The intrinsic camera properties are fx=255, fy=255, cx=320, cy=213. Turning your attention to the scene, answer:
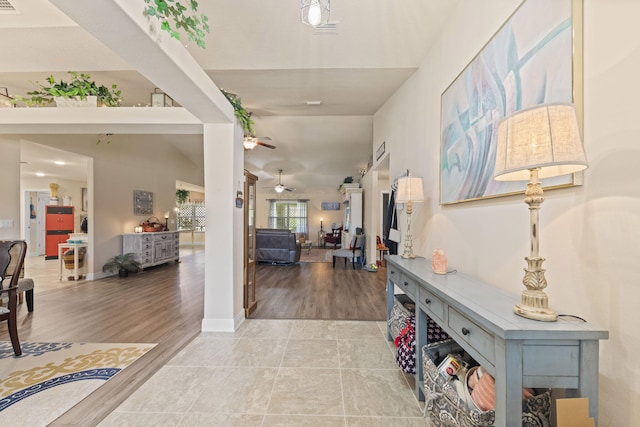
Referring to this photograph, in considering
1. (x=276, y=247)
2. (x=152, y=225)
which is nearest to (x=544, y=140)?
(x=276, y=247)

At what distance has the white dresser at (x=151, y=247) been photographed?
218 inches

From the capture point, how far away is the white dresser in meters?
5.55

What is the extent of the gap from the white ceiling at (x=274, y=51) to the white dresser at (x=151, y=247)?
3029mm

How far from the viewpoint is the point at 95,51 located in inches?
108

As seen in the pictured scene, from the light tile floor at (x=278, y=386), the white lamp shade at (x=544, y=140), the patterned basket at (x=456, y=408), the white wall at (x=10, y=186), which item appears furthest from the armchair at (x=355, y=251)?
the white wall at (x=10, y=186)

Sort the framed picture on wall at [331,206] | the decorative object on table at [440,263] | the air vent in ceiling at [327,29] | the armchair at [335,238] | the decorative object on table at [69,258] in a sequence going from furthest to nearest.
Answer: the framed picture on wall at [331,206], the armchair at [335,238], the decorative object on table at [69,258], the air vent in ceiling at [327,29], the decorative object on table at [440,263]

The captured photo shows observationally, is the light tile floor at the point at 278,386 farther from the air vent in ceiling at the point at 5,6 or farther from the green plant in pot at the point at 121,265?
the green plant in pot at the point at 121,265

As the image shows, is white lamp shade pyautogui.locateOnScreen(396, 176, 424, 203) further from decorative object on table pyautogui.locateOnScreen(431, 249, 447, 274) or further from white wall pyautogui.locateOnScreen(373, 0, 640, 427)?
white wall pyautogui.locateOnScreen(373, 0, 640, 427)

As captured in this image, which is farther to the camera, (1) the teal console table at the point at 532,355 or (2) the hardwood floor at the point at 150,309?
(2) the hardwood floor at the point at 150,309

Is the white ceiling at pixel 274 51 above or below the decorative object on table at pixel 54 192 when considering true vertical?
above

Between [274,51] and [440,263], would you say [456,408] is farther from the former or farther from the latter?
[274,51]

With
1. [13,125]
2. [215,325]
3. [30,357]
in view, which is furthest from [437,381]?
[13,125]

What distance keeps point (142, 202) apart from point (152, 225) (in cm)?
61

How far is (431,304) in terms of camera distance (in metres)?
1.51
